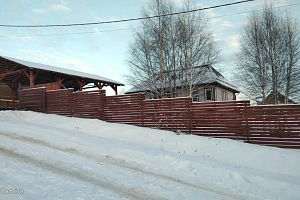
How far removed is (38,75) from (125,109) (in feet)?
40.4

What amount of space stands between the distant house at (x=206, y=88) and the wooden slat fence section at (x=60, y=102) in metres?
5.67

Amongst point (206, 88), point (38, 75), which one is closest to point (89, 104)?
point (38, 75)

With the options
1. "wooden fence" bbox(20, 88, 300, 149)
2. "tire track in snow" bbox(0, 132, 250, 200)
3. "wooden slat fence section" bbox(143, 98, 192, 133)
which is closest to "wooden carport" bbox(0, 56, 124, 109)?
"wooden fence" bbox(20, 88, 300, 149)

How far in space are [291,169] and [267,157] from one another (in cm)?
84

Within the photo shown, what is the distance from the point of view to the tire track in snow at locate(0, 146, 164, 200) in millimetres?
3966

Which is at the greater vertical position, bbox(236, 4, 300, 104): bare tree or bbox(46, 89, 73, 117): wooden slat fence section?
bbox(236, 4, 300, 104): bare tree

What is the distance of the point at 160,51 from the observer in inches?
603

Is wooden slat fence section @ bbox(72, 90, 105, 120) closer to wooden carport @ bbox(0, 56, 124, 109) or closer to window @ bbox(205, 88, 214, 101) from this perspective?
wooden carport @ bbox(0, 56, 124, 109)

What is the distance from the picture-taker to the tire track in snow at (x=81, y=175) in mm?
3966

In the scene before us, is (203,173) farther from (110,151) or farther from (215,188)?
(110,151)

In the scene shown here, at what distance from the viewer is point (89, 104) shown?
42.0 ft

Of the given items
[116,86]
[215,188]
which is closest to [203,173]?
[215,188]

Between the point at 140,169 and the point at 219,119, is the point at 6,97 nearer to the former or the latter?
the point at 219,119

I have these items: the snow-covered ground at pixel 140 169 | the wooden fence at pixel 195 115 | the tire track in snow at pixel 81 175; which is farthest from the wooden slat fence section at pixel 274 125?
the tire track in snow at pixel 81 175
